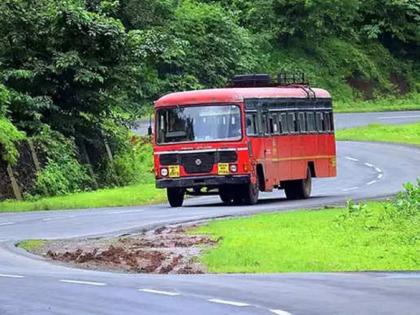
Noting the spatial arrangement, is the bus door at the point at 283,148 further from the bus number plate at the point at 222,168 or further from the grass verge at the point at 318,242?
the grass verge at the point at 318,242

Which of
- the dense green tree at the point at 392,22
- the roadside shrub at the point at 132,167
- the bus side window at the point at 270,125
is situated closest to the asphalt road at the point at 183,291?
the bus side window at the point at 270,125

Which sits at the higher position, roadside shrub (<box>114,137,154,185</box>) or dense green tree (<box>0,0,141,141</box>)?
dense green tree (<box>0,0,141,141</box>)

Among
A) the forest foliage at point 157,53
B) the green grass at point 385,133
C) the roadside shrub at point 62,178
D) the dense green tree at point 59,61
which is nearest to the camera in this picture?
the roadside shrub at point 62,178

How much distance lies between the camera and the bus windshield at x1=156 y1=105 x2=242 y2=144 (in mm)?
31609

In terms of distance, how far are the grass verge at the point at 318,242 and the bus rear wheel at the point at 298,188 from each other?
8082 millimetres

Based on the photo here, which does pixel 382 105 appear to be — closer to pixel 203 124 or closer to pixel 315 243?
pixel 203 124

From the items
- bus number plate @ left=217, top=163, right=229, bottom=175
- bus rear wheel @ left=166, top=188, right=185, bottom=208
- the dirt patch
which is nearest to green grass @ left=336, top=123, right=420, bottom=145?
bus rear wheel @ left=166, top=188, right=185, bottom=208

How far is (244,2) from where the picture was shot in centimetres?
6756

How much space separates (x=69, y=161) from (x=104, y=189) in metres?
2.13

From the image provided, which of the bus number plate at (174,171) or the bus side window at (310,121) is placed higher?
the bus side window at (310,121)

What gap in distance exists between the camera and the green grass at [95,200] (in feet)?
109

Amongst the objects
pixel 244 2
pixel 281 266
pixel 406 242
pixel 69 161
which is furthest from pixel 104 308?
pixel 244 2

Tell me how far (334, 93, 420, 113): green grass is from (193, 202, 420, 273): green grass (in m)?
38.9

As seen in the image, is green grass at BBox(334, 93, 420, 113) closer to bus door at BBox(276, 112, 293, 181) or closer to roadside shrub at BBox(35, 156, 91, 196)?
roadside shrub at BBox(35, 156, 91, 196)
